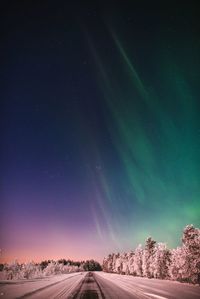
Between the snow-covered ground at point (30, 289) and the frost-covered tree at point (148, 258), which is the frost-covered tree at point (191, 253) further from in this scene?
the frost-covered tree at point (148, 258)

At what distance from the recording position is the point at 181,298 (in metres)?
18.1

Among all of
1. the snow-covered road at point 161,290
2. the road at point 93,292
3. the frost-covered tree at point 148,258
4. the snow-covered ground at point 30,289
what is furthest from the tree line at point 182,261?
the snow-covered ground at point 30,289

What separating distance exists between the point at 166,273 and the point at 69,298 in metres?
48.3

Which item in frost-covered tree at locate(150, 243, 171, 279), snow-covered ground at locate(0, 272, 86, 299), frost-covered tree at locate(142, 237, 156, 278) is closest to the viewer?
snow-covered ground at locate(0, 272, 86, 299)

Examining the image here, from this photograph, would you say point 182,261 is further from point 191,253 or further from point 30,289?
point 30,289

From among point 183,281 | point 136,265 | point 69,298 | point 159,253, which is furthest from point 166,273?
point 69,298

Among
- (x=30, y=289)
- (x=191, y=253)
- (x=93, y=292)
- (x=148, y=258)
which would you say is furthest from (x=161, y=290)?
(x=148, y=258)

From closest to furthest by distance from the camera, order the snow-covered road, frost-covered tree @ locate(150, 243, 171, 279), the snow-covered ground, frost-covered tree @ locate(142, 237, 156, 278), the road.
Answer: the road
the snow-covered ground
the snow-covered road
frost-covered tree @ locate(150, 243, 171, 279)
frost-covered tree @ locate(142, 237, 156, 278)

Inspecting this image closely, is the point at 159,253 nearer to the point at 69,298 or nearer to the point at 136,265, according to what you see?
the point at 136,265

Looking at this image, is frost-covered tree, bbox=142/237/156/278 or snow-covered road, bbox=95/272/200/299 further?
frost-covered tree, bbox=142/237/156/278

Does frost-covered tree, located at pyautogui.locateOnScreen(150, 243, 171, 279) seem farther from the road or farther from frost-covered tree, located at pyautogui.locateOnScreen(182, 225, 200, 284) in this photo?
the road

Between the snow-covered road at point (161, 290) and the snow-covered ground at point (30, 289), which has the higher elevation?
the snow-covered ground at point (30, 289)

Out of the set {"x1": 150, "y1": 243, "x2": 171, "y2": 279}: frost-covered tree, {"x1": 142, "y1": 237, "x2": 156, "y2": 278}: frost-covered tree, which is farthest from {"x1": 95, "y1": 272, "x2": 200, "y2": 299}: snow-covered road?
{"x1": 142, "y1": 237, "x2": 156, "y2": 278}: frost-covered tree

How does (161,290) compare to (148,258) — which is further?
(148,258)
